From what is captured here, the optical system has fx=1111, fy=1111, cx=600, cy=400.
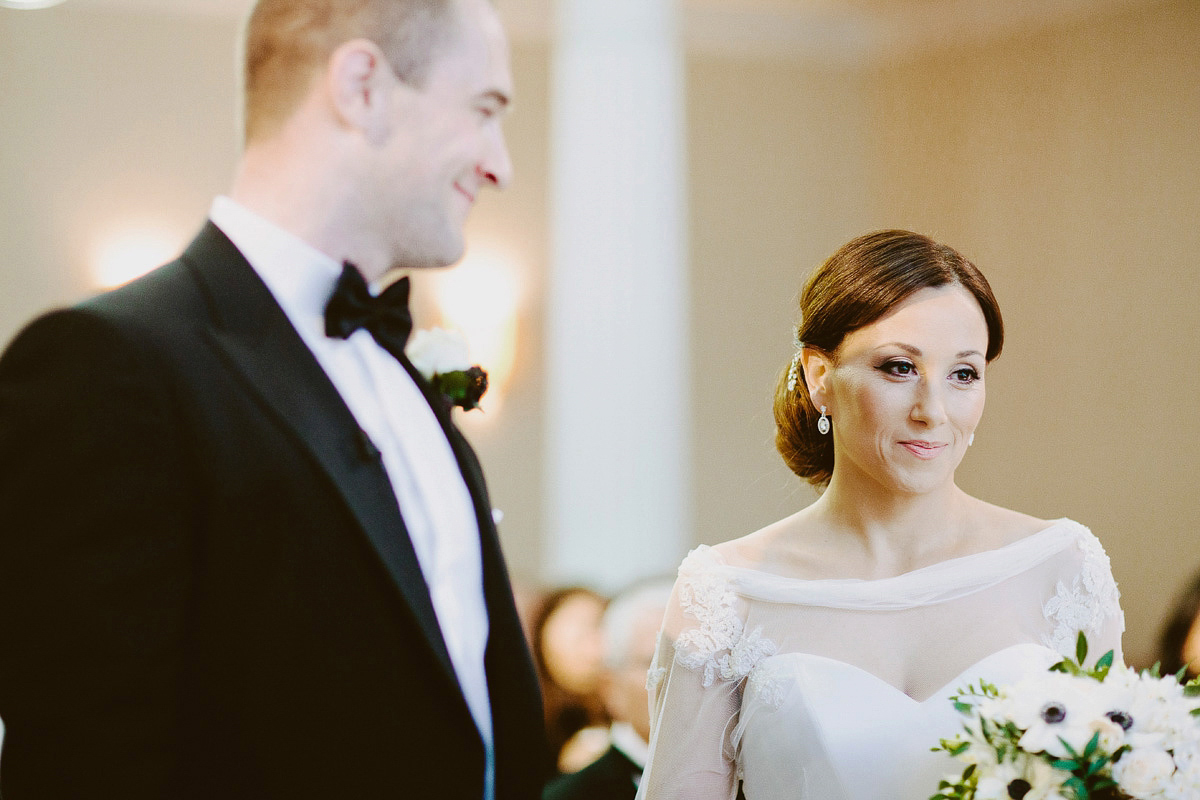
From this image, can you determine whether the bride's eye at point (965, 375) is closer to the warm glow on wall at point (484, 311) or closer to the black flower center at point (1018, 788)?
the black flower center at point (1018, 788)

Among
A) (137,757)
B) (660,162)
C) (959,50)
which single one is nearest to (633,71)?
(660,162)

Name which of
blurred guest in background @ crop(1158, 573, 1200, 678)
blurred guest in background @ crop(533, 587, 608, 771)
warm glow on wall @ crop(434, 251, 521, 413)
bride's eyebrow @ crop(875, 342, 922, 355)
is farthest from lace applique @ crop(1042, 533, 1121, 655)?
warm glow on wall @ crop(434, 251, 521, 413)


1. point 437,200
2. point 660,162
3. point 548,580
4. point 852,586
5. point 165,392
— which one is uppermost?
point 660,162

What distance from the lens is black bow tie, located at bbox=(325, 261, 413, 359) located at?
131 cm

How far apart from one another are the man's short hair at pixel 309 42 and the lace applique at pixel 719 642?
1239mm

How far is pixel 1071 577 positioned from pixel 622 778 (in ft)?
3.93

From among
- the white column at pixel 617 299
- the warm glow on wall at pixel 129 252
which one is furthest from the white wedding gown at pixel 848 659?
the warm glow on wall at pixel 129 252

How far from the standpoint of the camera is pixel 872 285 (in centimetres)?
215

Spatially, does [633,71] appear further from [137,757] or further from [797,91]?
[137,757]

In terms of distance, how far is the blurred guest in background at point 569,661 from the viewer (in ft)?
14.1

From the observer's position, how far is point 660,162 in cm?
617

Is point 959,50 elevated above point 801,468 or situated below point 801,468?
above

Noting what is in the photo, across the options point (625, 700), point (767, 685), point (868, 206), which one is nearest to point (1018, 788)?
point (767, 685)

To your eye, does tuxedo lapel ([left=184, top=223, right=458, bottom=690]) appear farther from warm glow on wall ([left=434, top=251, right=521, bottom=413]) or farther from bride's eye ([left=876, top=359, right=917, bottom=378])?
warm glow on wall ([left=434, top=251, right=521, bottom=413])
